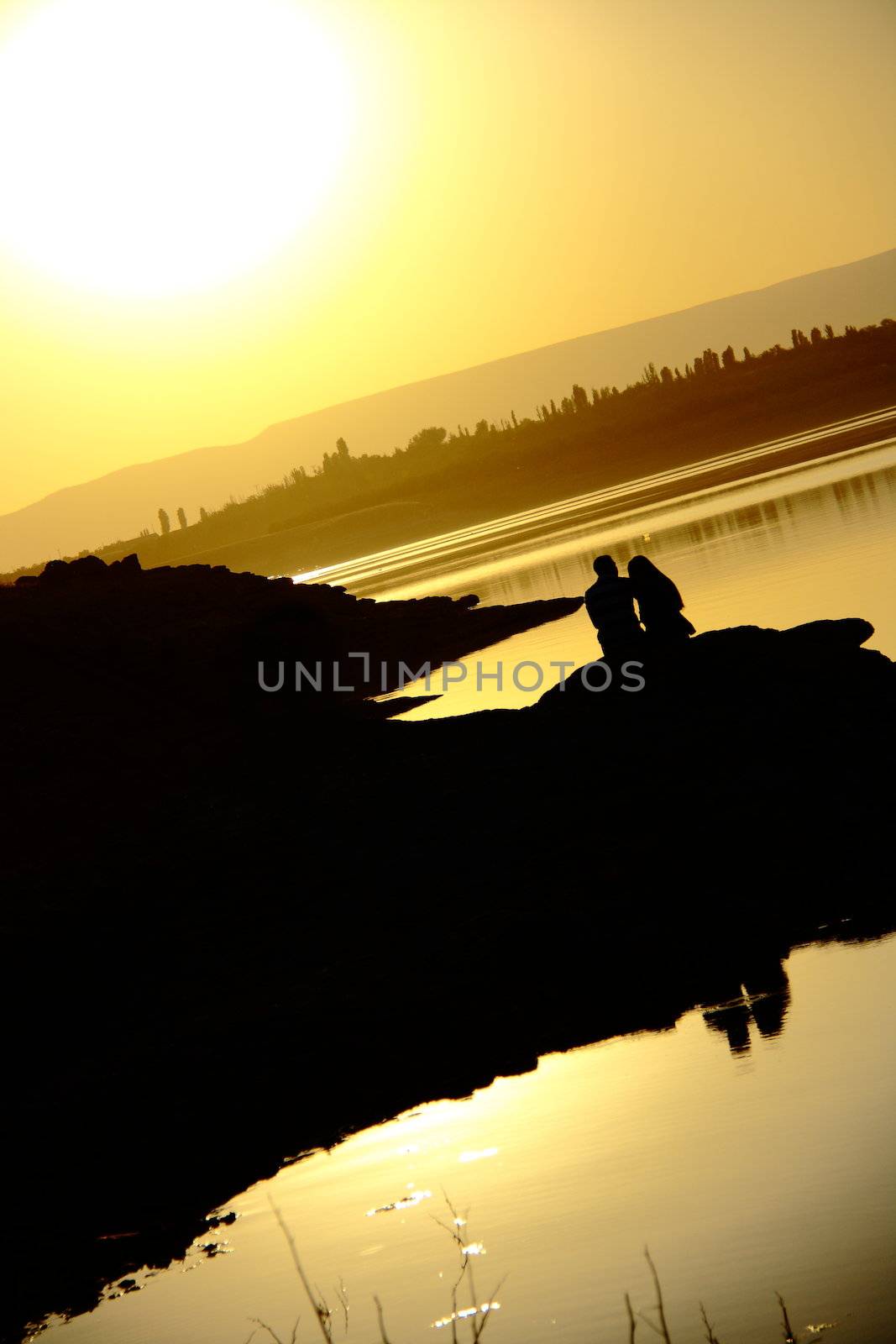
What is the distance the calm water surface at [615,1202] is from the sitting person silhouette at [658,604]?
6.56 metres

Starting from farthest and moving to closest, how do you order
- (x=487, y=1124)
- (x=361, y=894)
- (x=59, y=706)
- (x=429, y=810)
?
1. (x=59, y=706)
2. (x=429, y=810)
3. (x=361, y=894)
4. (x=487, y=1124)

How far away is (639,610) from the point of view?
15938mm

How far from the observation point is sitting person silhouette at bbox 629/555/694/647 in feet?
52.0

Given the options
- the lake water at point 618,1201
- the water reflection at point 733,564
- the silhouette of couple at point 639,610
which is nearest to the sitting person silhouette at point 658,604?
the silhouette of couple at point 639,610

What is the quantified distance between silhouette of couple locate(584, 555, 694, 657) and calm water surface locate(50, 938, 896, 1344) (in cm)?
652

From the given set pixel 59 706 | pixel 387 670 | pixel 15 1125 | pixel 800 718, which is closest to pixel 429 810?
pixel 800 718

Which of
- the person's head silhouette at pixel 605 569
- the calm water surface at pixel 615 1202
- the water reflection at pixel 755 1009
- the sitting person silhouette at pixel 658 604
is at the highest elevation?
the person's head silhouette at pixel 605 569

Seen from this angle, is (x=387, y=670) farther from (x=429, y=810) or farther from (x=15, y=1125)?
(x=15, y=1125)

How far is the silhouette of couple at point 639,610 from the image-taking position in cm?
1587

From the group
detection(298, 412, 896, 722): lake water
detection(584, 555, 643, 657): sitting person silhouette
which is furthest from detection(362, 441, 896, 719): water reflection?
detection(584, 555, 643, 657): sitting person silhouette

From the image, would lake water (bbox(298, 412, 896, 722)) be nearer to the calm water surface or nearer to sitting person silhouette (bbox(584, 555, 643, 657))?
sitting person silhouette (bbox(584, 555, 643, 657))

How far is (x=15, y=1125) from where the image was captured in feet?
35.5

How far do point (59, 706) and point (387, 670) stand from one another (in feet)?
49.7

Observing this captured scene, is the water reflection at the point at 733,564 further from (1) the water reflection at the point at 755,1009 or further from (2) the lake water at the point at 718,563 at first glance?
(1) the water reflection at the point at 755,1009
